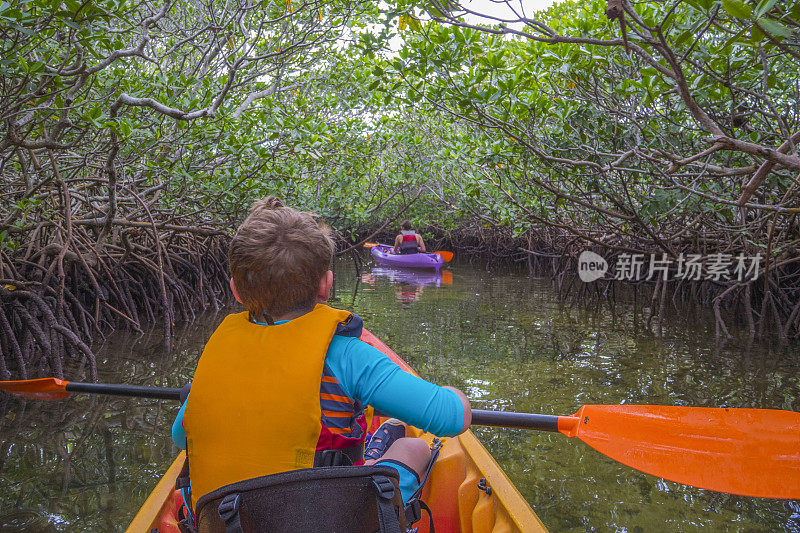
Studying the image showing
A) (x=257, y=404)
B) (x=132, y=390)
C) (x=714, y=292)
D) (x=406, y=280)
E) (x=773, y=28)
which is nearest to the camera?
(x=257, y=404)

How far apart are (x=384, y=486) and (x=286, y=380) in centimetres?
27

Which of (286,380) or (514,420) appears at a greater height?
(286,380)

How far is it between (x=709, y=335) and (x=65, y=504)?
5059 mm

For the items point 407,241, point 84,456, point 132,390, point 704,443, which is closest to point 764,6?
point 704,443

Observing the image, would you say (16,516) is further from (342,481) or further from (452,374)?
(452,374)

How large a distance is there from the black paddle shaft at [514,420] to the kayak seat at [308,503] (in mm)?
765

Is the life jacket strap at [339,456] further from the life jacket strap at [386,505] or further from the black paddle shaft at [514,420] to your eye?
the black paddle shaft at [514,420]

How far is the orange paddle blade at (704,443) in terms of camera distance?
1676 mm

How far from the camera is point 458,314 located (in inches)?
250

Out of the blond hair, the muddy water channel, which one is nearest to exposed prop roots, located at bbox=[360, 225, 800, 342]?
the muddy water channel

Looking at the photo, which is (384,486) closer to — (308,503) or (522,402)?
(308,503)

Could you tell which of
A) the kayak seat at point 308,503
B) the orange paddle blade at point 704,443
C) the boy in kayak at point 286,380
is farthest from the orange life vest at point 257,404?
the orange paddle blade at point 704,443

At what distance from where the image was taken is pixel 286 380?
1078 millimetres

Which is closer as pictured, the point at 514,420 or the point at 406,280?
the point at 514,420
